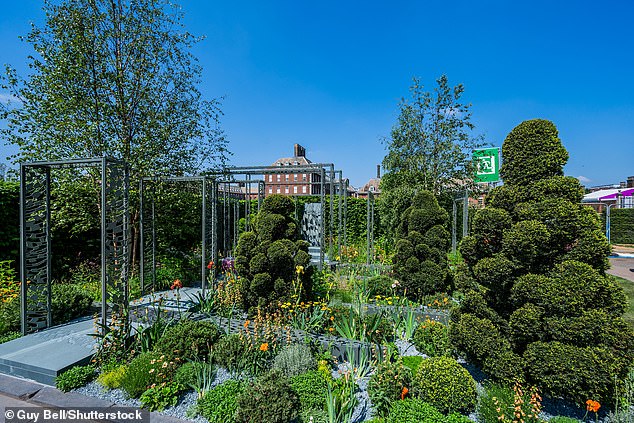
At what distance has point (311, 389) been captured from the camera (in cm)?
289

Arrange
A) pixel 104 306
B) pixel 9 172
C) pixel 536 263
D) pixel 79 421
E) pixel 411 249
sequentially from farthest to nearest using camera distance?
pixel 411 249, pixel 9 172, pixel 104 306, pixel 536 263, pixel 79 421

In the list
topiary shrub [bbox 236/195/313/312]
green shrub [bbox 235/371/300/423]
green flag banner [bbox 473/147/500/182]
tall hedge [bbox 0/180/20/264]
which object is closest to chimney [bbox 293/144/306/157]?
green flag banner [bbox 473/147/500/182]

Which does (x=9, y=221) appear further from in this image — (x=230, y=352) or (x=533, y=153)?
(x=533, y=153)

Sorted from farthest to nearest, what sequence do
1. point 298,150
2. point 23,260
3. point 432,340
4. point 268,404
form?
point 298,150 → point 23,260 → point 432,340 → point 268,404

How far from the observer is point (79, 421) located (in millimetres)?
2799

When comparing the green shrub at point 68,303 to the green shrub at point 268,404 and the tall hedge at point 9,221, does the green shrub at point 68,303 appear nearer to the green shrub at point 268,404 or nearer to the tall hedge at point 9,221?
the tall hedge at point 9,221

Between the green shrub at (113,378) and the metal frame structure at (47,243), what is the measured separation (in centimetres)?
61

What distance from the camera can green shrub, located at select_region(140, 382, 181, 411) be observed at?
2.88 m

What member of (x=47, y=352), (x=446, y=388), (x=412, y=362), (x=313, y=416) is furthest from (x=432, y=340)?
(x=47, y=352)

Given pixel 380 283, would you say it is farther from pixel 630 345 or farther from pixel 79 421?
pixel 79 421

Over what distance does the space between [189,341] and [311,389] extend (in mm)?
1579

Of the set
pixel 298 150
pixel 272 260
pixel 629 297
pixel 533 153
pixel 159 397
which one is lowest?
pixel 629 297

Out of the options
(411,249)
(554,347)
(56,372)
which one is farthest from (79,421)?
(411,249)

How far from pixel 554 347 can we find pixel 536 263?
75 cm
